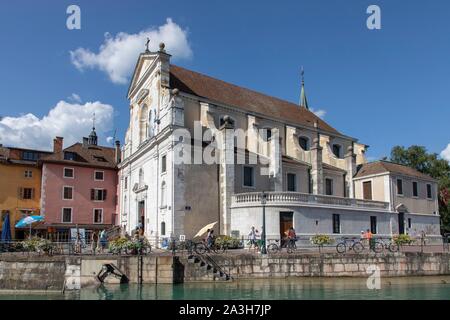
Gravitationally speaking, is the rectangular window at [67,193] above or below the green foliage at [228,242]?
above

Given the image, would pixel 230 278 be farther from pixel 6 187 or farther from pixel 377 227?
pixel 6 187

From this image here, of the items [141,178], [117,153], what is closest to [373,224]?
[141,178]

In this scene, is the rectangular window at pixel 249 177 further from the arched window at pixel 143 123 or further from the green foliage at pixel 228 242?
the arched window at pixel 143 123

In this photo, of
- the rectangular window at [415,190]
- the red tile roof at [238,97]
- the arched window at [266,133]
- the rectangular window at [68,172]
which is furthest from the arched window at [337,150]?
the rectangular window at [68,172]

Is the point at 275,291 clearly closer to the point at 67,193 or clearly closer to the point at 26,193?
the point at 67,193

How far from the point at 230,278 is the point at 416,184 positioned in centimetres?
2730

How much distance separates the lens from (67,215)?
42.3 meters

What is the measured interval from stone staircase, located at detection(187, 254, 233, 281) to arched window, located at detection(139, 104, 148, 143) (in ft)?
61.3

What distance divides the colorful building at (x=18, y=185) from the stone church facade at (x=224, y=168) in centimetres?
845

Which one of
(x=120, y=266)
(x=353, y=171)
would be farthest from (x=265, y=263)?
(x=353, y=171)

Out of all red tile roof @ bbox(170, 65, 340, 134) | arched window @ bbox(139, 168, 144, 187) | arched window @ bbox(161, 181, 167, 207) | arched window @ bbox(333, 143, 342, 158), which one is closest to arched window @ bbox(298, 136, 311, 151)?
red tile roof @ bbox(170, 65, 340, 134)

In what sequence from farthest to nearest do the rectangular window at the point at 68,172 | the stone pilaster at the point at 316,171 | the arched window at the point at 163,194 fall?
the rectangular window at the point at 68,172 → the stone pilaster at the point at 316,171 → the arched window at the point at 163,194

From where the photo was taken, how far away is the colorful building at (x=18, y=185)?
1612 inches

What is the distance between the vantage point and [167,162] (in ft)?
104
